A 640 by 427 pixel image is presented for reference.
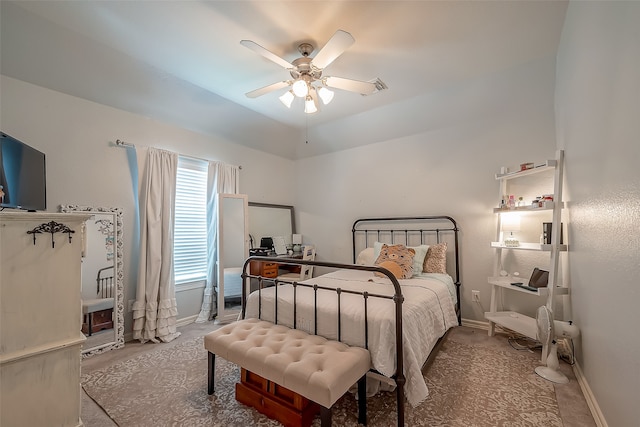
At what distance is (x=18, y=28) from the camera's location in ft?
6.77

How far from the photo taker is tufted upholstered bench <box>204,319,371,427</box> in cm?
140

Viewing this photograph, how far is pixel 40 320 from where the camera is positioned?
1298mm

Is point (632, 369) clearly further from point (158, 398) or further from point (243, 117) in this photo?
point (243, 117)

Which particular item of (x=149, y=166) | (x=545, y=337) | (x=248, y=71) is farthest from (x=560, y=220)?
(x=149, y=166)

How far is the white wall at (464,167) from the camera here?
9.84 feet

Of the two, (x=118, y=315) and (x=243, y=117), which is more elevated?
(x=243, y=117)

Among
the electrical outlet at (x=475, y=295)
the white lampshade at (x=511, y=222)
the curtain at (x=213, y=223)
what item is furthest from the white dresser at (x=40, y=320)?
the white lampshade at (x=511, y=222)

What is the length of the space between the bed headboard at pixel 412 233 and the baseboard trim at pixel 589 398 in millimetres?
1299

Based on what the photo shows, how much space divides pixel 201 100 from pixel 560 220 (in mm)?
3925

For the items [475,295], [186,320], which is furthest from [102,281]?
[475,295]

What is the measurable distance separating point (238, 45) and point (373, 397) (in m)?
3.03

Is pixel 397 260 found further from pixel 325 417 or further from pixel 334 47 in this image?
pixel 334 47

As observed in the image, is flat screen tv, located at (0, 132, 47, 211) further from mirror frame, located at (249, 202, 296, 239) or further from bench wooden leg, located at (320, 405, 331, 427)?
mirror frame, located at (249, 202, 296, 239)

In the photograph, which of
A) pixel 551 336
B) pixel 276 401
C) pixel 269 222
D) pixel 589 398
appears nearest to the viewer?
pixel 276 401
